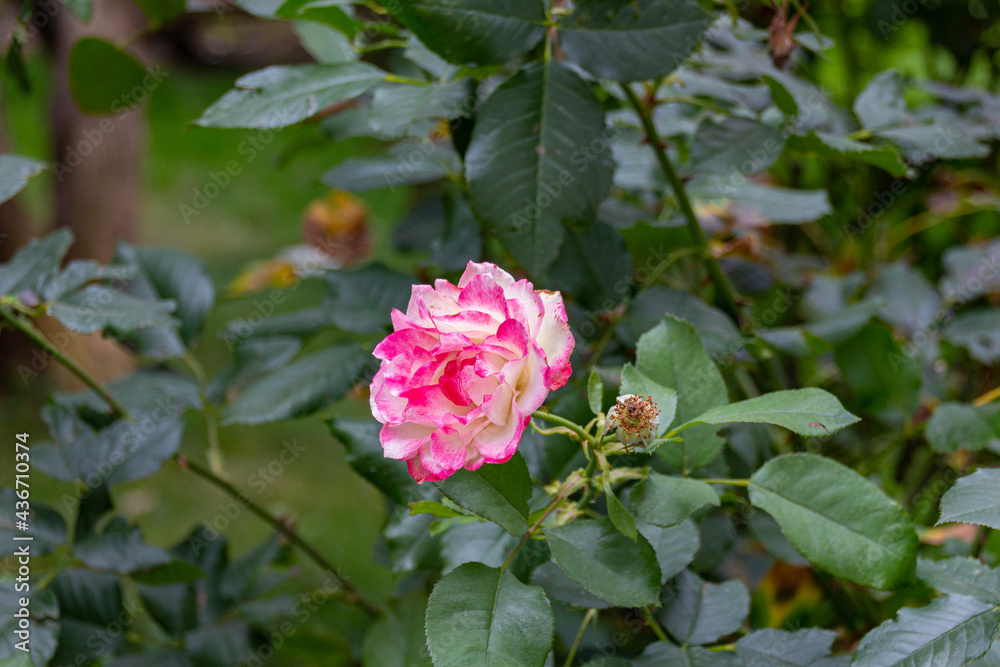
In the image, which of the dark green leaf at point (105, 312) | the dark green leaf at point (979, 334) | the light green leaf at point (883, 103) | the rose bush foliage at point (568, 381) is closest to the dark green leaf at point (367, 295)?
the rose bush foliage at point (568, 381)

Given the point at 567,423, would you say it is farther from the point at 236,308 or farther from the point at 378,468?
the point at 236,308

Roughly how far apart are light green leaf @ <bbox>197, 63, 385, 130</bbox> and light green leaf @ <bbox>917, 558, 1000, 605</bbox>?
0.63 meters

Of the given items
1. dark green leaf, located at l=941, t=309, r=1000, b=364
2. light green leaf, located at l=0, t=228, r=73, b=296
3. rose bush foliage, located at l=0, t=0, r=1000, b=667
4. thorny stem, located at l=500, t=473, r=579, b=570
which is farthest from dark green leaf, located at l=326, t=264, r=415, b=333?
dark green leaf, located at l=941, t=309, r=1000, b=364

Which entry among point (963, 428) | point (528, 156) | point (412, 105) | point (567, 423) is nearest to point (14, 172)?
point (412, 105)

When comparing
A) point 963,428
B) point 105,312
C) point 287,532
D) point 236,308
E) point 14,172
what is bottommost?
point 236,308

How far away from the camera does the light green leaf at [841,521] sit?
1.63 ft

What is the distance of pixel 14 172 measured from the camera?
0.76m

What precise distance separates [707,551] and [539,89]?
1.49 ft

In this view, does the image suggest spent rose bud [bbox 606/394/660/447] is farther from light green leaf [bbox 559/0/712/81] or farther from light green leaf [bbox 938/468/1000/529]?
light green leaf [bbox 559/0/712/81]

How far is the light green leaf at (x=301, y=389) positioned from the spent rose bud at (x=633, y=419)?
0.41 metres

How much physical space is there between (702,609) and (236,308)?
328 cm

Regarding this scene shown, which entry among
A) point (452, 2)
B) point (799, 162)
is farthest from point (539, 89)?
point (799, 162)

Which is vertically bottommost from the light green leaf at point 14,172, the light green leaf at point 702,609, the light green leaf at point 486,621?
the light green leaf at point 702,609

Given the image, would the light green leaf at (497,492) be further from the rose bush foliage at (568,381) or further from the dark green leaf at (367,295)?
the dark green leaf at (367,295)
